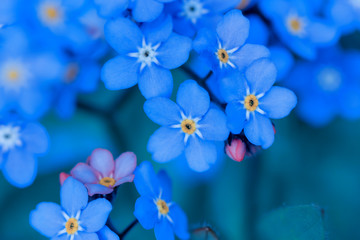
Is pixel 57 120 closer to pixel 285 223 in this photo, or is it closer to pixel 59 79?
pixel 59 79

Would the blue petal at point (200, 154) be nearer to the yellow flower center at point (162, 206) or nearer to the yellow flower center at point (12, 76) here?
the yellow flower center at point (162, 206)

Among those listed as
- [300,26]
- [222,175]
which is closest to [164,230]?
[222,175]

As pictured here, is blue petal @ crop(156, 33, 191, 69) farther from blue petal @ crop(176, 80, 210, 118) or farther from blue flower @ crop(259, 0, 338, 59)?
blue flower @ crop(259, 0, 338, 59)

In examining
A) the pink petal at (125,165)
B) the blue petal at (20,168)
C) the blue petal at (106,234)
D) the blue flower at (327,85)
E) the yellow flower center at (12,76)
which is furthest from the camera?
the blue flower at (327,85)

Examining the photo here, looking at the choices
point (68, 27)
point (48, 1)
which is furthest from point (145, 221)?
point (48, 1)

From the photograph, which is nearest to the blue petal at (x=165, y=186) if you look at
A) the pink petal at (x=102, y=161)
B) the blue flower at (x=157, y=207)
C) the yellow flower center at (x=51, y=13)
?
the blue flower at (x=157, y=207)

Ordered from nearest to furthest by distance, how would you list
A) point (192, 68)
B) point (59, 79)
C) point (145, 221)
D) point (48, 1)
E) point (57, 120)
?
point (145, 221) → point (192, 68) → point (59, 79) → point (48, 1) → point (57, 120)

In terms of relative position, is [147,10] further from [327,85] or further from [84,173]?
[327,85]
